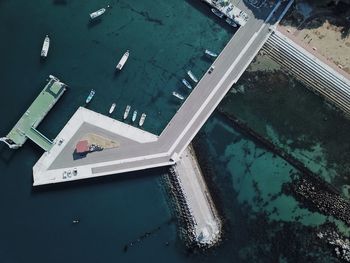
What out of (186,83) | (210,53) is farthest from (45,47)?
(210,53)

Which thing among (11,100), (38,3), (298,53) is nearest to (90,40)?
(38,3)

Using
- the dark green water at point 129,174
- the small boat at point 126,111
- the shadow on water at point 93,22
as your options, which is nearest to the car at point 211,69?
the dark green water at point 129,174

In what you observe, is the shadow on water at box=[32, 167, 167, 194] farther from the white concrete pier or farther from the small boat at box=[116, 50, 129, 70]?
the small boat at box=[116, 50, 129, 70]

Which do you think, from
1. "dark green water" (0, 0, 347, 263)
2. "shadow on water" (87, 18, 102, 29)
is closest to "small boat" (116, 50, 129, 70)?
"dark green water" (0, 0, 347, 263)

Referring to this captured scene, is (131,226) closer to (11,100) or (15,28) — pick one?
(11,100)

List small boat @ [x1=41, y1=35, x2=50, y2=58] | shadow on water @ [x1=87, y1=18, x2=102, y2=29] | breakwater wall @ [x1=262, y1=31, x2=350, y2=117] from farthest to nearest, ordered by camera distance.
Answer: shadow on water @ [x1=87, y1=18, x2=102, y2=29]
small boat @ [x1=41, y1=35, x2=50, y2=58]
breakwater wall @ [x1=262, y1=31, x2=350, y2=117]

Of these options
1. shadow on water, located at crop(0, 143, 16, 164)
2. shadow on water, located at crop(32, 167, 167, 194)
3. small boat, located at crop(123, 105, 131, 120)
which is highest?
small boat, located at crop(123, 105, 131, 120)

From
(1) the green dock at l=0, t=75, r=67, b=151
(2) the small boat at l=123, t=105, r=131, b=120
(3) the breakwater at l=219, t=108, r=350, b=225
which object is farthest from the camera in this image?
(2) the small boat at l=123, t=105, r=131, b=120
